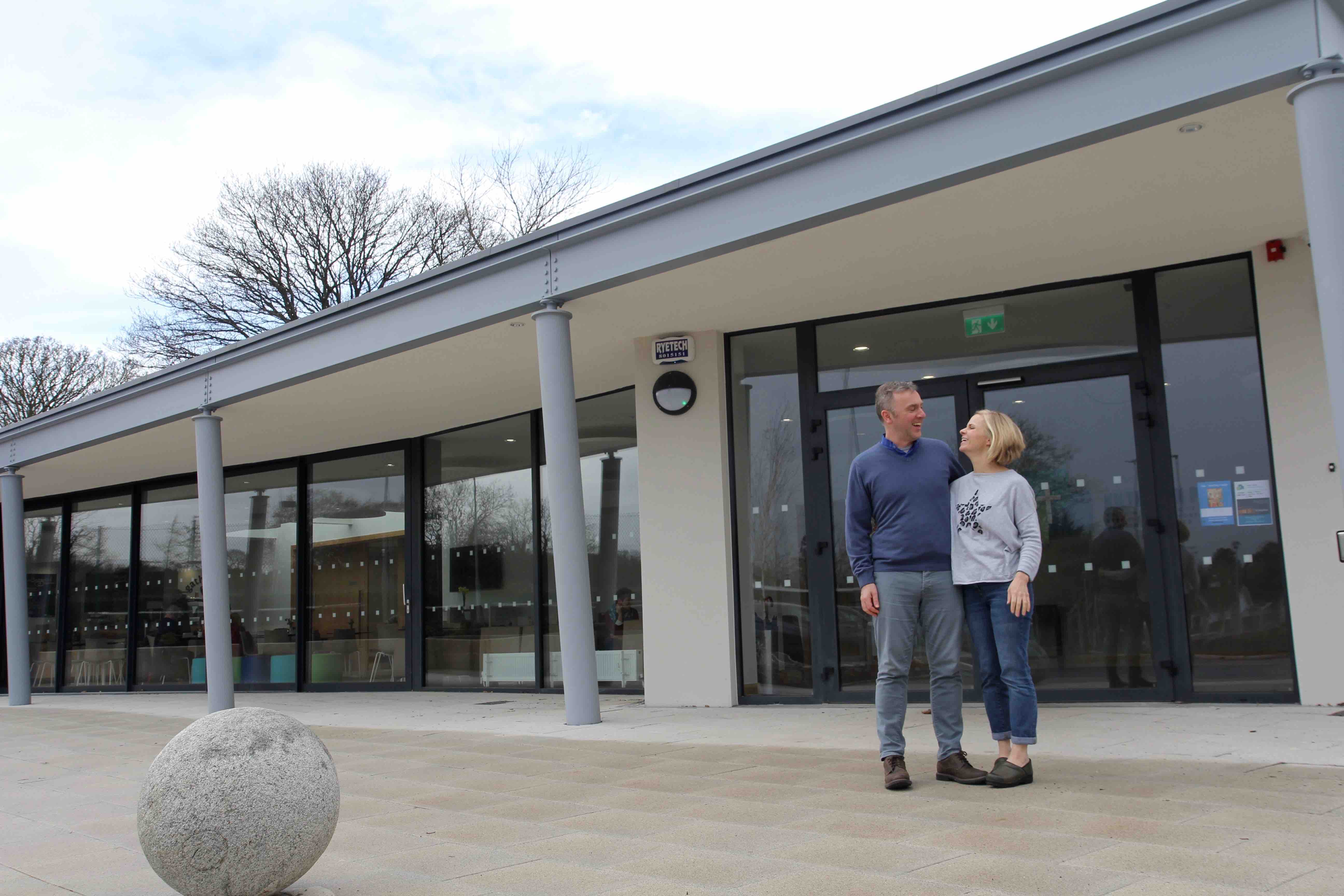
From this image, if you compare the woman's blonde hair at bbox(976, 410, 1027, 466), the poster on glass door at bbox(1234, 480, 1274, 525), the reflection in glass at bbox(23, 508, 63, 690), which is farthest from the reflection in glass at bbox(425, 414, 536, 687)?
the reflection in glass at bbox(23, 508, 63, 690)

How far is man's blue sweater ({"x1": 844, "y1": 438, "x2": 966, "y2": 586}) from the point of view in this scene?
14.2 feet

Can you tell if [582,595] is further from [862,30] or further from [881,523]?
[862,30]

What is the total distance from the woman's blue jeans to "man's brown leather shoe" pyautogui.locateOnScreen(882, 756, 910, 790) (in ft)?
1.28

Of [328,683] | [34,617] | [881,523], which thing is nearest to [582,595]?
[881,523]

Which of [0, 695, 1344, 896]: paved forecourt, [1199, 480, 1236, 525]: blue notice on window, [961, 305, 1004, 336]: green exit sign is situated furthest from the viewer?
[961, 305, 1004, 336]: green exit sign

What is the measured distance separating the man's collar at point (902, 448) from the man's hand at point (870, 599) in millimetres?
570

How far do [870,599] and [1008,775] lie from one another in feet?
2.76

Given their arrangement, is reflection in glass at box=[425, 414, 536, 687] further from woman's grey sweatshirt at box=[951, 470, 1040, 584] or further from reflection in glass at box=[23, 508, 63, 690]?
reflection in glass at box=[23, 508, 63, 690]

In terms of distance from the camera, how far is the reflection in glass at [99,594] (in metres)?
15.1

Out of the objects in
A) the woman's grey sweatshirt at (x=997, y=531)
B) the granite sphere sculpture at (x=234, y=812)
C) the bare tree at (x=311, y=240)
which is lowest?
the granite sphere sculpture at (x=234, y=812)

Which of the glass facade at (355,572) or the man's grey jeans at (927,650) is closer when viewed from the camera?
the man's grey jeans at (927,650)

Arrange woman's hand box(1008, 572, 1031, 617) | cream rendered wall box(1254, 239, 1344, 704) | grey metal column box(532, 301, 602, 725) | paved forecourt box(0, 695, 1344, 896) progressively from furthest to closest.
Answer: grey metal column box(532, 301, 602, 725), cream rendered wall box(1254, 239, 1344, 704), woman's hand box(1008, 572, 1031, 617), paved forecourt box(0, 695, 1344, 896)

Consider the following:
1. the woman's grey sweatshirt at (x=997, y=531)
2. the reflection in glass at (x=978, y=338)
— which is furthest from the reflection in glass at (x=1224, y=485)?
the woman's grey sweatshirt at (x=997, y=531)

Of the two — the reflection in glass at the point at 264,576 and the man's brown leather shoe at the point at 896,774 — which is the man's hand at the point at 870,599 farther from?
the reflection in glass at the point at 264,576
